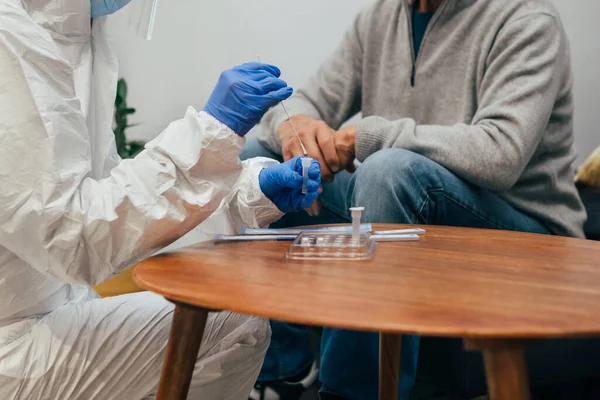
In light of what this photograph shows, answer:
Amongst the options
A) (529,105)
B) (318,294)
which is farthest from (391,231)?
(529,105)

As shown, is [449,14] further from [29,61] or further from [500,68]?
[29,61]

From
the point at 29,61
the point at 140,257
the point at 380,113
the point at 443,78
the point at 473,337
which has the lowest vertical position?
the point at 380,113

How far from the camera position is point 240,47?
2248 mm

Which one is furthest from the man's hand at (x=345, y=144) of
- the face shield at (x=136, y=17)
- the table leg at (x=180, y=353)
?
the table leg at (x=180, y=353)

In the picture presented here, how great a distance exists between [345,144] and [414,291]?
0.81 metres

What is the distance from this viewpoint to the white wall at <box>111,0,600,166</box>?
2.03 metres

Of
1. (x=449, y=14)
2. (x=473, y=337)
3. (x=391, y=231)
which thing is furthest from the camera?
(x=449, y=14)

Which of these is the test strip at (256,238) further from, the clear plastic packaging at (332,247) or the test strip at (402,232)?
the test strip at (402,232)

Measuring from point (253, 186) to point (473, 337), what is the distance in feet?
2.00

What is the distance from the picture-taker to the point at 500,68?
139 cm

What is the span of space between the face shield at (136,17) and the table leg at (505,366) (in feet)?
2.67

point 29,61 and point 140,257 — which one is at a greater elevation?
point 29,61

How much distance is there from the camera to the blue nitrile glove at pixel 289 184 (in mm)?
981

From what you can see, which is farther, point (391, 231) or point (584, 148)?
point (584, 148)
